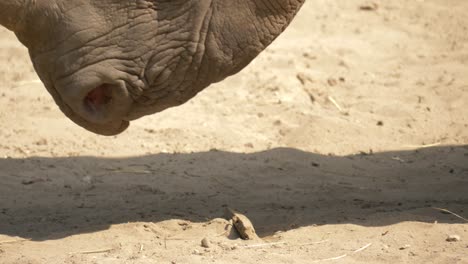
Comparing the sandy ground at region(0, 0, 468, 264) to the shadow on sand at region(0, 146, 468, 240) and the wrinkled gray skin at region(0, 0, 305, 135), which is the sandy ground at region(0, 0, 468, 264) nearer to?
the shadow on sand at region(0, 146, 468, 240)

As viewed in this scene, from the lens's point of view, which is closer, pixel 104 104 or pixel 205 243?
pixel 104 104

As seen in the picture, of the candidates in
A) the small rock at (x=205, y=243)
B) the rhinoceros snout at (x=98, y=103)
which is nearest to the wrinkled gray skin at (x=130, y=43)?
the rhinoceros snout at (x=98, y=103)

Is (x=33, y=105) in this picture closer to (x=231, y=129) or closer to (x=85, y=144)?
(x=85, y=144)

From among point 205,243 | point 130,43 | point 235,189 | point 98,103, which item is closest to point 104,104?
point 98,103

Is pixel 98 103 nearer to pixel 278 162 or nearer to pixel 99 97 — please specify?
pixel 99 97

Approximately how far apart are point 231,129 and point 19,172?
5.76 ft

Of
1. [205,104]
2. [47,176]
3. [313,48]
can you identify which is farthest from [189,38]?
[313,48]

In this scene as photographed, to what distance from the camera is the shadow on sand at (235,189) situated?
5.71 meters

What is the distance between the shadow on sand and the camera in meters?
5.71

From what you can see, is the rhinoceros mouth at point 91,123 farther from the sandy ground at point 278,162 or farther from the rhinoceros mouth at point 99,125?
the sandy ground at point 278,162

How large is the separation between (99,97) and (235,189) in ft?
5.41

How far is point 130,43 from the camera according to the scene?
4777 mm

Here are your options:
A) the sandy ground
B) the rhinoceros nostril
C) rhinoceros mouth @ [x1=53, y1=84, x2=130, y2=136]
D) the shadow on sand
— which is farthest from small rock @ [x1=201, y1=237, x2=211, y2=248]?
the rhinoceros nostril

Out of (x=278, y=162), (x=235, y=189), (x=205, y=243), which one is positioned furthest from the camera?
(x=278, y=162)
